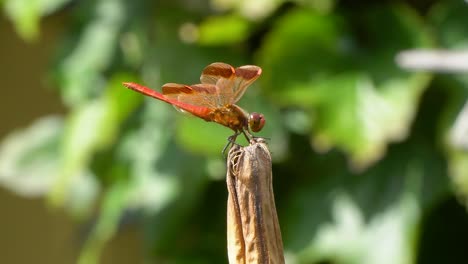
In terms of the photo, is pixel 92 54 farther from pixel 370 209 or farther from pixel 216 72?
pixel 216 72

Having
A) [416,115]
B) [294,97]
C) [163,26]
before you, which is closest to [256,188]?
[294,97]

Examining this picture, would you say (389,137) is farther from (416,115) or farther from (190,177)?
(190,177)

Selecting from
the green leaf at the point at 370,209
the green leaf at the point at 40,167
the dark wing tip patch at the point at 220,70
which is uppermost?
the green leaf at the point at 40,167

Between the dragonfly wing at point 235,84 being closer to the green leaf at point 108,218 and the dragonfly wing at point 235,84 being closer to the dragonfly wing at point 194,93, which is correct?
the dragonfly wing at point 194,93

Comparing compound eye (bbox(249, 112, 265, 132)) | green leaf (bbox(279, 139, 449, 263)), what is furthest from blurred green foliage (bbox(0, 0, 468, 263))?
compound eye (bbox(249, 112, 265, 132))

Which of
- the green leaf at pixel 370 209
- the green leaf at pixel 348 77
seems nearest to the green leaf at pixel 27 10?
the green leaf at pixel 348 77
